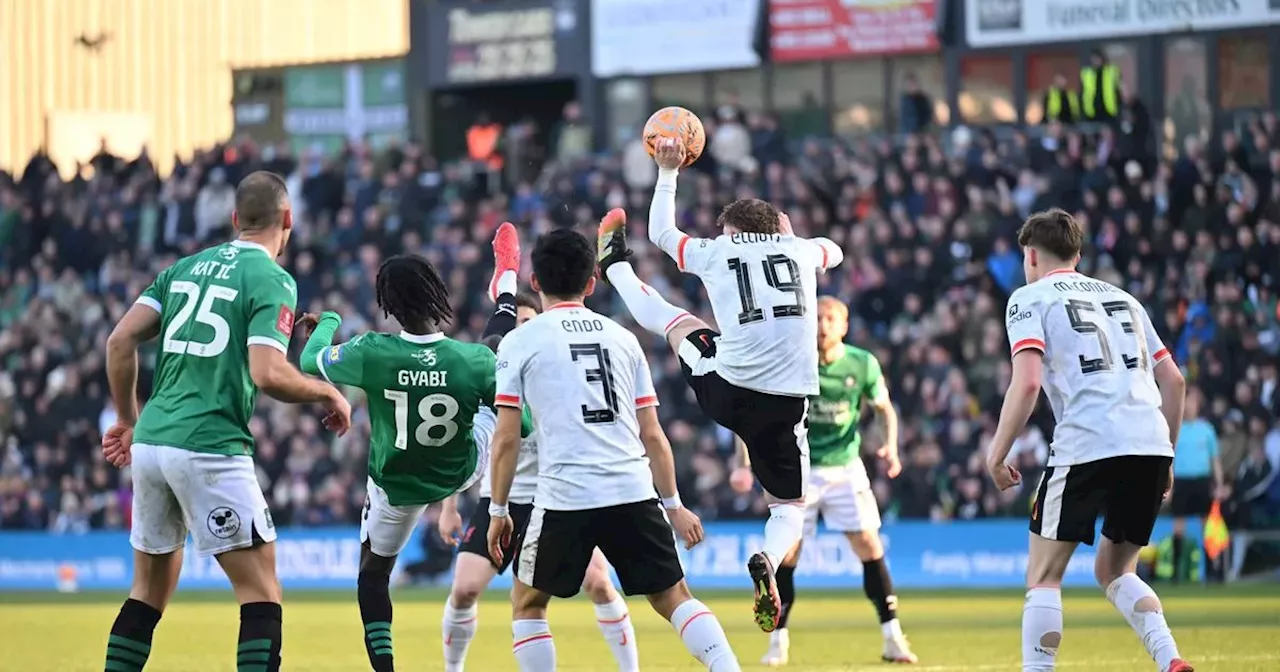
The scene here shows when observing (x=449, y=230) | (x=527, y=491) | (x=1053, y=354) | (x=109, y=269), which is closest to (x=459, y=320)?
(x=449, y=230)

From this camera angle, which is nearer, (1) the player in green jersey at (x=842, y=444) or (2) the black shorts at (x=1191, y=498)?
(1) the player in green jersey at (x=842, y=444)

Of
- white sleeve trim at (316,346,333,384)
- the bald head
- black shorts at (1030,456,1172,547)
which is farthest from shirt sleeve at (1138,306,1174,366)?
the bald head

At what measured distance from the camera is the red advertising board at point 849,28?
31.8 m

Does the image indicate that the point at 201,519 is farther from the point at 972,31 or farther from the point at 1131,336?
the point at 972,31

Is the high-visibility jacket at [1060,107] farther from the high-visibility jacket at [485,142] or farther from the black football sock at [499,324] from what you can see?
the black football sock at [499,324]

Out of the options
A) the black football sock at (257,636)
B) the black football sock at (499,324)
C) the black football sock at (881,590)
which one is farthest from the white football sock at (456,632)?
the black football sock at (881,590)

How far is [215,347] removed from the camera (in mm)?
8805

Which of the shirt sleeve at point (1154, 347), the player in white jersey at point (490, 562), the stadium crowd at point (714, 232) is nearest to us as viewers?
the shirt sleeve at point (1154, 347)

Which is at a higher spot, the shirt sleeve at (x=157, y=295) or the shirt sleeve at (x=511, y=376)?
the shirt sleeve at (x=157, y=295)

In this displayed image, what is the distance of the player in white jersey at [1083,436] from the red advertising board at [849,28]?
22.8 meters

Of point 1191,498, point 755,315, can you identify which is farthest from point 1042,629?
point 1191,498

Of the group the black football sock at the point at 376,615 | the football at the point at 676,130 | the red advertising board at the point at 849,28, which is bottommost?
the black football sock at the point at 376,615

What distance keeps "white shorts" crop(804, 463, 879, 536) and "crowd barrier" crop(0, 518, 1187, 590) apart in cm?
670

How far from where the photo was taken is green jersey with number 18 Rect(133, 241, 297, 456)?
8742 millimetres
